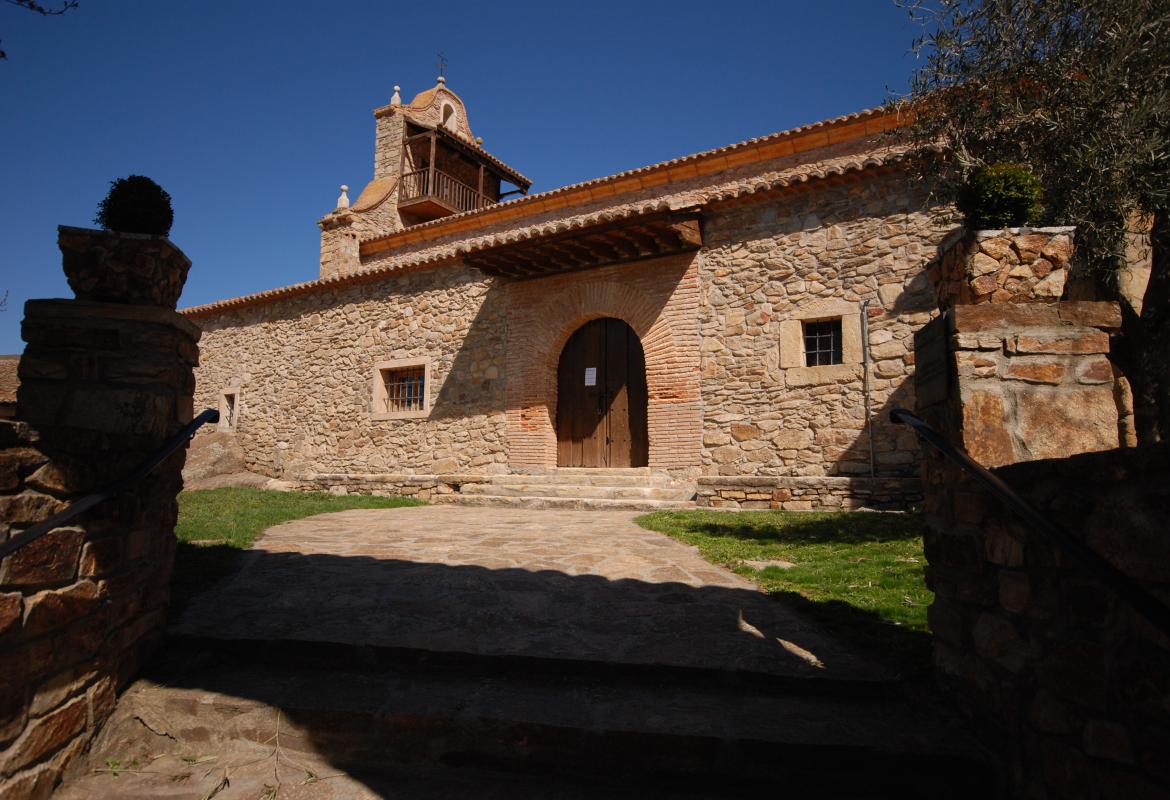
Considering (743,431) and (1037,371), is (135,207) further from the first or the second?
(743,431)

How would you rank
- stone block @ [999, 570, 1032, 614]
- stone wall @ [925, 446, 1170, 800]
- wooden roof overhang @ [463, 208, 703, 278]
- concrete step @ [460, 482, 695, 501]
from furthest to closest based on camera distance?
wooden roof overhang @ [463, 208, 703, 278], concrete step @ [460, 482, 695, 501], stone block @ [999, 570, 1032, 614], stone wall @ [925, 446, 1170, 800]

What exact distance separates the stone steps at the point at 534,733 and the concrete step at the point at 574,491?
6427 mm

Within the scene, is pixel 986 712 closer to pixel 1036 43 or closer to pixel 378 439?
pixel 1036 43

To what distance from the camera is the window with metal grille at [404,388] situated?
13.2 metres

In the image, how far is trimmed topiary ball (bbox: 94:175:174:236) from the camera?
3230 millimetres

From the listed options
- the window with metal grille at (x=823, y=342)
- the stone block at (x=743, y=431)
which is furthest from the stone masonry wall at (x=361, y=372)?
the window with metal grille at (x=823, y=342)

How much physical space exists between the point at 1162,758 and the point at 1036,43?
781 cm

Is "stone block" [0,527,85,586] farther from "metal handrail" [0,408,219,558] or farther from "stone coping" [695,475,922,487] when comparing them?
"stone coping" [695,475,922,487]

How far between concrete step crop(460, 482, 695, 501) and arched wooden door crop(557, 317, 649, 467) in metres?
1.05

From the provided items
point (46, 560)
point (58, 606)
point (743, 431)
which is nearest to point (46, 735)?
point (58, 606)

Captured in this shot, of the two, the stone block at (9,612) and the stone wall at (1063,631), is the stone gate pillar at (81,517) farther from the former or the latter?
the stone wall at (1063,631)

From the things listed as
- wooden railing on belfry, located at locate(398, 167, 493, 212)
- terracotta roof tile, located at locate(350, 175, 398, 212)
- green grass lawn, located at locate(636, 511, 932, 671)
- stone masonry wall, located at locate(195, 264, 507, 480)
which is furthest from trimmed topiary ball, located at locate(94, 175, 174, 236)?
wooden railing on belfry, located at locate(398, 167, 493, 212)

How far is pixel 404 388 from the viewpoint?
1349cm

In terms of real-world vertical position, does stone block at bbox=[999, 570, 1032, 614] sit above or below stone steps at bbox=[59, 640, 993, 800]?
above
